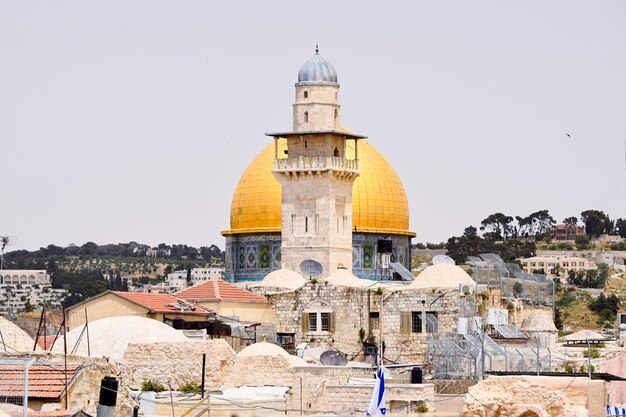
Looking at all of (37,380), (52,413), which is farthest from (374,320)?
(52,413)

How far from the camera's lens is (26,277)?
138 metres

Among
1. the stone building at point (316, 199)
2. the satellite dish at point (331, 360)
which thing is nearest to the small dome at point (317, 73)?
the stone building at point (316, 199)

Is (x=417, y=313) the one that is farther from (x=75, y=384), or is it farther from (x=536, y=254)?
Result: (x=536, y=254)

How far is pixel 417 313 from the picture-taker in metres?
64.7

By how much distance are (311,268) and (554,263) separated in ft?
194

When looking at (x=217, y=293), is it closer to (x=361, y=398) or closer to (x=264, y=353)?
(x=264, y=353)

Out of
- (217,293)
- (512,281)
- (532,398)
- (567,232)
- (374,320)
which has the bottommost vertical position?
(532,398)

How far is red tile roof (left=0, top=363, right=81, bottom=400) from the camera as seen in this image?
1310 inches

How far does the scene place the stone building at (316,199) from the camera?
7206 centimetres

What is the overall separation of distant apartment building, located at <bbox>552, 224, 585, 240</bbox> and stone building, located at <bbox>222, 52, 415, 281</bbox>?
7050 centimetres

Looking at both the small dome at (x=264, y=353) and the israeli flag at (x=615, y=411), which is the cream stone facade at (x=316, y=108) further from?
the israeli flag at (x=615, y=411)

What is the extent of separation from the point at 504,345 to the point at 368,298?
9.54m

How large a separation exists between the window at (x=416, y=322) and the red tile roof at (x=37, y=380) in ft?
100

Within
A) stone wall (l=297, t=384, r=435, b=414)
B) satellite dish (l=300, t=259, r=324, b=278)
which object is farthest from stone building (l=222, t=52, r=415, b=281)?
stone wall (l=297, t=384, r=435, b=414)
